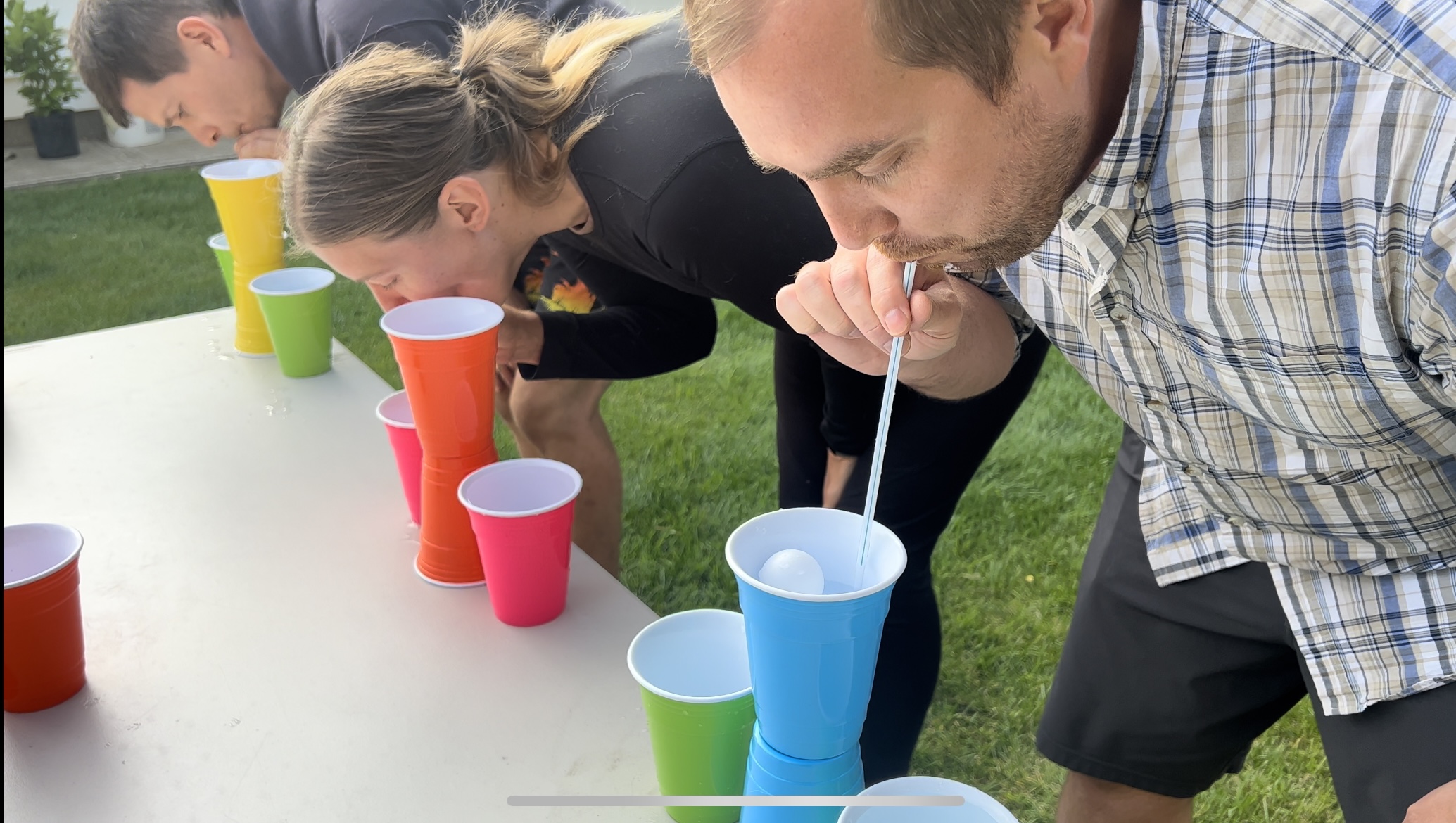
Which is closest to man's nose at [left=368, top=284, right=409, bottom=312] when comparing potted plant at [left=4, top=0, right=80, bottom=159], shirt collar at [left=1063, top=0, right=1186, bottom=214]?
shirt collar at [left=1063, top=0, right=1186, bottom=214]

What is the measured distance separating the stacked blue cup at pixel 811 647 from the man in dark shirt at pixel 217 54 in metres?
1.33

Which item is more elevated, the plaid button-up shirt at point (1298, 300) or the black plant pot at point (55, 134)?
the plaid button-up shirt at point (1298, 300)

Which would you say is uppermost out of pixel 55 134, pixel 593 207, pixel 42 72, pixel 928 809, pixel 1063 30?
pixel 1063 30

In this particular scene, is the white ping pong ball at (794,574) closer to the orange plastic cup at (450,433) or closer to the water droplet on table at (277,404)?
the orange plastic cup at (450,433)

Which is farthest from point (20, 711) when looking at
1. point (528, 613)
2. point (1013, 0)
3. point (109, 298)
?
point (109, 298)

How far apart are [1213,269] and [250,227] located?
1697mm

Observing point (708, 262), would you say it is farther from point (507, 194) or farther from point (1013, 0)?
point (1013, 0)

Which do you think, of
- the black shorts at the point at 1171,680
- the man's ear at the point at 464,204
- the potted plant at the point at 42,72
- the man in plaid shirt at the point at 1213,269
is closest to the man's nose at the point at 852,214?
the man in plaid shirt at the point at 1213,269

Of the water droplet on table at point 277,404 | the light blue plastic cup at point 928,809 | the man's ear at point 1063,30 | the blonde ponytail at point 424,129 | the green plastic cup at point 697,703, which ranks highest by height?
the man's ear at point 1063,30

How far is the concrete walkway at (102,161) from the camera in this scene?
6254mm

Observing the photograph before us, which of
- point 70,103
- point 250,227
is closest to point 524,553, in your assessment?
point 250,227

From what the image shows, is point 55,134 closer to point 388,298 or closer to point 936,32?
point 388,298

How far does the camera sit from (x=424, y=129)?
1645mm

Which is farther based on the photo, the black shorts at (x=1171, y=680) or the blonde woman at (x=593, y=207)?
the blonde woman at (x=593, y=207)
